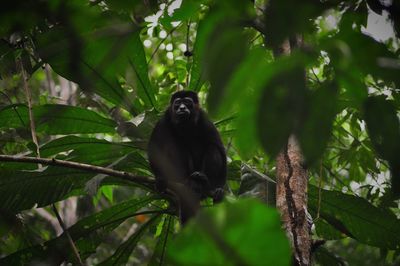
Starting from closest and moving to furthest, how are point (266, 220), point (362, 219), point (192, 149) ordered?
point (266, 220)
point (362, 219)
point (192, 149)

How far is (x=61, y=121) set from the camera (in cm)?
511

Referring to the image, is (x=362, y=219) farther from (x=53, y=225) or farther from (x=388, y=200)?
(x=53, y=225)

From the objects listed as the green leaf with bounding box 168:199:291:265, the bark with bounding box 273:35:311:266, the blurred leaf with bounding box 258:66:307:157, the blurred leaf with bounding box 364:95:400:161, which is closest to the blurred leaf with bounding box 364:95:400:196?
the blurred leaf with bounding box 364:95:400:161

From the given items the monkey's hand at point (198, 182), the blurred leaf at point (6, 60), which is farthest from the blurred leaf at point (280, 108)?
the monkey's hand at point (198, 182)

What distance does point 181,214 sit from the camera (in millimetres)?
4406

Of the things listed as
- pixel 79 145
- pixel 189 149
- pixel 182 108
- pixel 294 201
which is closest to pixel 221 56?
pixel 294 201

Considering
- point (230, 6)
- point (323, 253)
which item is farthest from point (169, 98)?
point (230, 6)

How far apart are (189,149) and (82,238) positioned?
1.87 meters

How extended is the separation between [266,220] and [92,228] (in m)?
4.36

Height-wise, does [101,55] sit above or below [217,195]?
above

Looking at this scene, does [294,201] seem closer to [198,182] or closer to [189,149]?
[198,182]

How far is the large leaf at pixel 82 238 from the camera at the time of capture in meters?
4.80

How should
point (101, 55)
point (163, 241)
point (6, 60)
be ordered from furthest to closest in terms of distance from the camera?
1. point (163, 241)
2. point (6, 60)
3. point (101, 55)

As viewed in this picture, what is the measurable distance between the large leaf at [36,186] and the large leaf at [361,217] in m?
2.34
